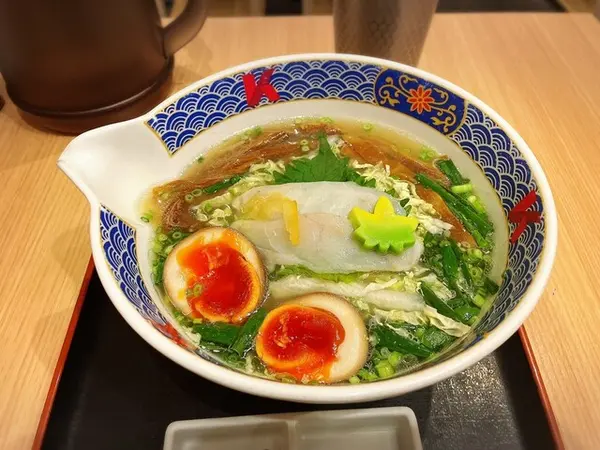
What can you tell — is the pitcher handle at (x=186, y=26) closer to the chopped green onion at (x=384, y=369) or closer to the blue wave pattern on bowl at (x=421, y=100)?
the blue wave pattern on bowl at (x=421, y=100)

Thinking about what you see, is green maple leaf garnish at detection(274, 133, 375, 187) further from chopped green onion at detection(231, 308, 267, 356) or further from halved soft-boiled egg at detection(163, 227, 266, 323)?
chopped green onion at detection(231, 308, 267, 356)

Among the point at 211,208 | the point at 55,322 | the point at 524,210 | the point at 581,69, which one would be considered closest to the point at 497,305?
the point at 524,210

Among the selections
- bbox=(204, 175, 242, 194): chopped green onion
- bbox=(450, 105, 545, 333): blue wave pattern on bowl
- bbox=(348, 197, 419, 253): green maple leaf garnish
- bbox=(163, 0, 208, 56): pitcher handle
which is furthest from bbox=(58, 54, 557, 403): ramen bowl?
bbox=(163, 0, 208, 56): pitcher handle

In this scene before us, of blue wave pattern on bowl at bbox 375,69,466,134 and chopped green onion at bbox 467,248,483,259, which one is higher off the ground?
blue wave pattern on bowl at bbox 375,69,466,134

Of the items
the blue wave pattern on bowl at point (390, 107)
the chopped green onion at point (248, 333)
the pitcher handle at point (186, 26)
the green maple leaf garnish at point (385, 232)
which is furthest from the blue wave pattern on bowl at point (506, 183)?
the pitcher handle at point (186, 26)

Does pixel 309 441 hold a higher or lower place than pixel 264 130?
lower

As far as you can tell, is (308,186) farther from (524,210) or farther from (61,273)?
(61,273)
